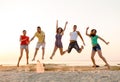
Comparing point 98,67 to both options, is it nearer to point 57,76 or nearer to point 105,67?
point 105,67

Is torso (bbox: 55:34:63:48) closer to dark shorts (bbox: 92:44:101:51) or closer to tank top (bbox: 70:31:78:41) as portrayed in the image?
tank top (bbox: 70:31:78:41)

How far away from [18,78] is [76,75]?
2584 mm

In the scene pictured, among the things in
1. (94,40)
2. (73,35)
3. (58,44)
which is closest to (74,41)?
(73,35)

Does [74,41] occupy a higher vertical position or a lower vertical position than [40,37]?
lower

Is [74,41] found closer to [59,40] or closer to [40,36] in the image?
[59,40]

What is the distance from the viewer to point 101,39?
65.6 ft

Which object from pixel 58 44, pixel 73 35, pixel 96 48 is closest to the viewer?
pixel 96 48

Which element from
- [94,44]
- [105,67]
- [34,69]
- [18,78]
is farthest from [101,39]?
[18,78]

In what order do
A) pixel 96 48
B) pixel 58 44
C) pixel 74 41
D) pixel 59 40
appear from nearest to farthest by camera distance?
pixel 96 48
pixel 74 41
pixel 59 40
pixel 58 44

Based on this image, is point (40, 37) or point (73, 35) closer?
point (73, 35)

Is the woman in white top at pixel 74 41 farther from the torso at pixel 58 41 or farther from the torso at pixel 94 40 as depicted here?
the torso at pixel 94 40

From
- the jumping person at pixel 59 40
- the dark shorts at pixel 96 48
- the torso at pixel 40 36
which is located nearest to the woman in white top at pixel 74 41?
the jumping person at pixel 59 40

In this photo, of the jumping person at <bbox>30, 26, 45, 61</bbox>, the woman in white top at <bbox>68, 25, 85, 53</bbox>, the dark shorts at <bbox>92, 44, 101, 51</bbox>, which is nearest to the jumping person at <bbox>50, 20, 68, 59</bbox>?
the woman in white top at <bbox>68, 25, 85, 53</bbox>

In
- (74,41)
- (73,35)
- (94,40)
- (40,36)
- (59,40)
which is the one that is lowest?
(94,40)
